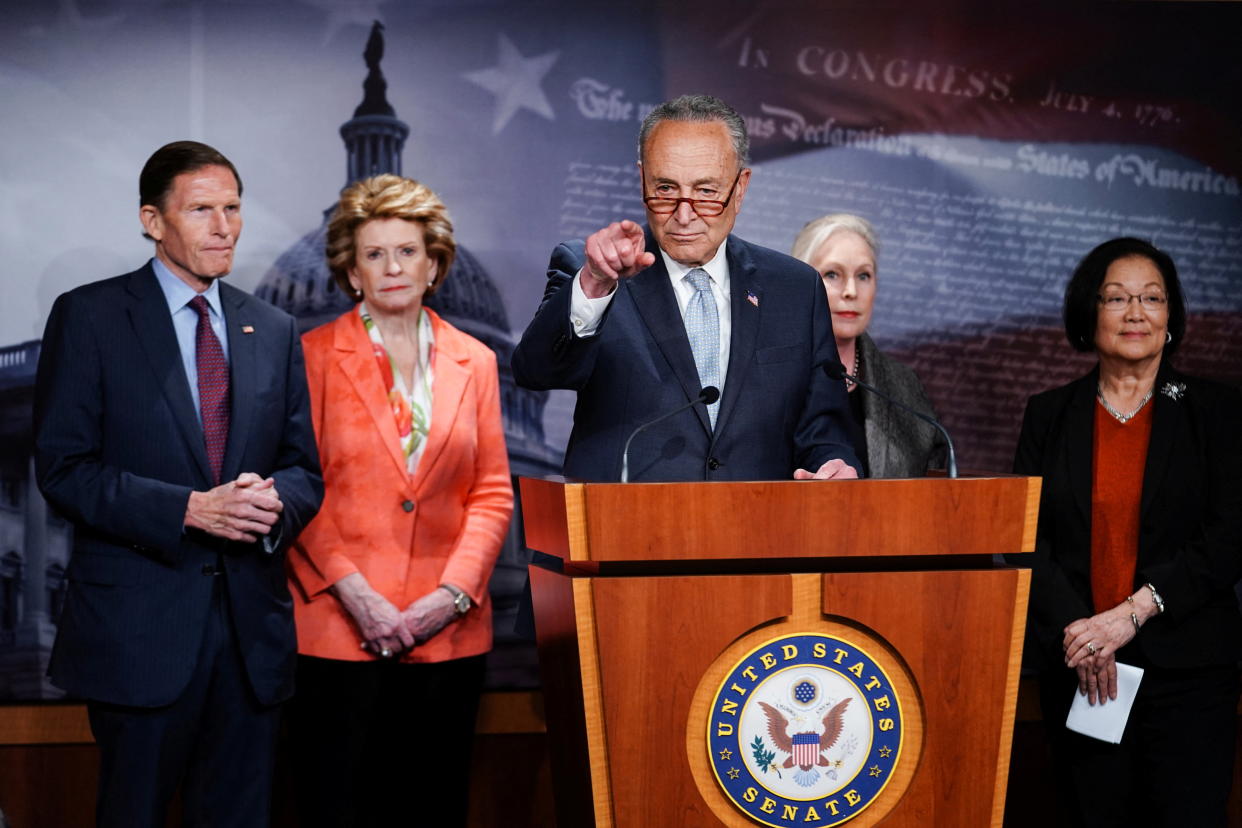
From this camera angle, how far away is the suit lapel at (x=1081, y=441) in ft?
10.4

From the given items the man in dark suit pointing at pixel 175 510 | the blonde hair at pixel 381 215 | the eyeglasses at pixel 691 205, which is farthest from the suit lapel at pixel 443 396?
the eyeglasses at pixel 691 205

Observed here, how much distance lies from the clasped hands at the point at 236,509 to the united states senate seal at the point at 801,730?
133 centimetres

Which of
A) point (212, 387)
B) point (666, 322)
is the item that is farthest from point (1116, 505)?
point (212, 387)

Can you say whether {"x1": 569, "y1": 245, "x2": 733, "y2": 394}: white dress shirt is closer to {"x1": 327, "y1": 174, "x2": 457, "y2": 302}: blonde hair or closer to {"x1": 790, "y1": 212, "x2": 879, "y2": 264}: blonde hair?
{"x1": 790, "y1": 212, "x2": 879, "y2": 264}: blonde hair

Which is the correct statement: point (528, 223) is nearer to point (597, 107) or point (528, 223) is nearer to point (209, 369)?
point (597, 107)

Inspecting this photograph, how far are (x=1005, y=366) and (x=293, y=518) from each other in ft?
7.99

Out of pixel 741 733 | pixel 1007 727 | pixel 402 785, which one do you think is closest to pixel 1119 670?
pixel 1007 727

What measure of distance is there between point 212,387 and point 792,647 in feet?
5.26

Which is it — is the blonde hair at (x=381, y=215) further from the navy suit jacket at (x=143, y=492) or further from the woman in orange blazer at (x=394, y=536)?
the navy suit jacket at (x=143, y=492)

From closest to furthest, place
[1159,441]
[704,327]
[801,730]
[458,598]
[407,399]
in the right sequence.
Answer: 1. [801,730]
2. [704,327]
3. [1159,441]
4. [458,598]
5. [407,399]

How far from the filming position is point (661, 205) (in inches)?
91.2

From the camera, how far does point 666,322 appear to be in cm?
237

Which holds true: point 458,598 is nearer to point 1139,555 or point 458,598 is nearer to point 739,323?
point 739,323

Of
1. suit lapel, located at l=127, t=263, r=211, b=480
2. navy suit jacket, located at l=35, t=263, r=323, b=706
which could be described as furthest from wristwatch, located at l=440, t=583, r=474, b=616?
suit lapel, located at l=127, t=263, r=211, b=480
